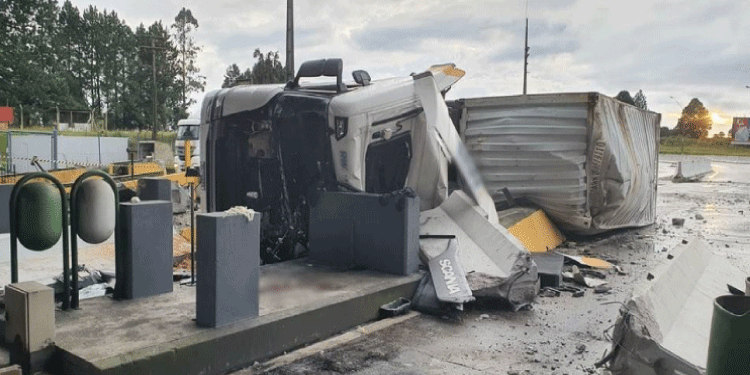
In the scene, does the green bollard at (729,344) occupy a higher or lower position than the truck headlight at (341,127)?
lower

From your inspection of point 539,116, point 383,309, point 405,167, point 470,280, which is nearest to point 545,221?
point 539,116

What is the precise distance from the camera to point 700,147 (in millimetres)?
58438

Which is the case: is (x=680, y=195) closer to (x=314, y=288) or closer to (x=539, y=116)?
(x=539, y=116)

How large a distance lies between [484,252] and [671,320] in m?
2.22

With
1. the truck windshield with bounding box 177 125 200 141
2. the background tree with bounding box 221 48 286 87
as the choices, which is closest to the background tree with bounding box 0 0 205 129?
the background tree with bounding box 221 48 286 87

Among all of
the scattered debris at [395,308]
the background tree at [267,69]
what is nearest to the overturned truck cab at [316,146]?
the scattered debris at [395,308]

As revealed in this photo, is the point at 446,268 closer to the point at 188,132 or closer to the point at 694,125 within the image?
the point at 188,132

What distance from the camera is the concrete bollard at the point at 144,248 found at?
4867 mm

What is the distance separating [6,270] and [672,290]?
6.12 m

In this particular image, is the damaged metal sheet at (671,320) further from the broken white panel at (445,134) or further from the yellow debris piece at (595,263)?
the broken white panel at (445,134)

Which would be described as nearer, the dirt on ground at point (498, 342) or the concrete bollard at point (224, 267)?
the concrete bollard at point (224, 267)

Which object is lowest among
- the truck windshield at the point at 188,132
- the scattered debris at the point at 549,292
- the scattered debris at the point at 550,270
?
the scattered debris at the point at 549,292

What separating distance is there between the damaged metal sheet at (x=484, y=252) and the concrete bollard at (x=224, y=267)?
8.28ft

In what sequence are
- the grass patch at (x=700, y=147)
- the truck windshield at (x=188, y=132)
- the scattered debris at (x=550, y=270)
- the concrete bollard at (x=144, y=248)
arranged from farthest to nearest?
the grass patch at (x=700, y=147), the truck windshield at (x=188, y=132), the scattered debris at (x=550, y=270), the concrete bollard at (x=144, y=248)
